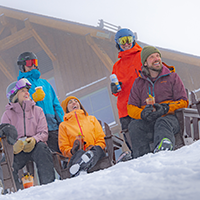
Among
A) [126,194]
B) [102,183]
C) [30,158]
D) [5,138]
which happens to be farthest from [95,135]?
[126,194]

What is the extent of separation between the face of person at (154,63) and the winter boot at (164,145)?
0.99 meters

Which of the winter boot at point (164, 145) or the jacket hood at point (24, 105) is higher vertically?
the jacket hood at point (24, 105)

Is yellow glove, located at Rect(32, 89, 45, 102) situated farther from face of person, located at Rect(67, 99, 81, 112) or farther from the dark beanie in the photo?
the dark beanie

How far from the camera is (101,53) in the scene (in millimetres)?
9875

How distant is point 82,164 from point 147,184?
1750 mm

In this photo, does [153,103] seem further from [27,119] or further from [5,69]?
[5,69]

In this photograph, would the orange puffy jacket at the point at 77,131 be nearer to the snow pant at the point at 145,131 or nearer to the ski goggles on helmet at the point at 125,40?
the snow pant at the point at 145,131

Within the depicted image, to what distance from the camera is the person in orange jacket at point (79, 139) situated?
10.4 ft

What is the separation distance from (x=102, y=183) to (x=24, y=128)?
229 cm

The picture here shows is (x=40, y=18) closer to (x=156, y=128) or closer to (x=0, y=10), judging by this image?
(x=0, y=10)

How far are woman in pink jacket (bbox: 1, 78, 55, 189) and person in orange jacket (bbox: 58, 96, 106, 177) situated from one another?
22 centimetres

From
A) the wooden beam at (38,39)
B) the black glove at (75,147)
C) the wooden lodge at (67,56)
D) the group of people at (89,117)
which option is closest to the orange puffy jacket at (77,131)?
the group of people at (89,117)

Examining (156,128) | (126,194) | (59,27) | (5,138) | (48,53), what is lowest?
(126,194)

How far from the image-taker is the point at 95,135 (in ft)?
12.2
